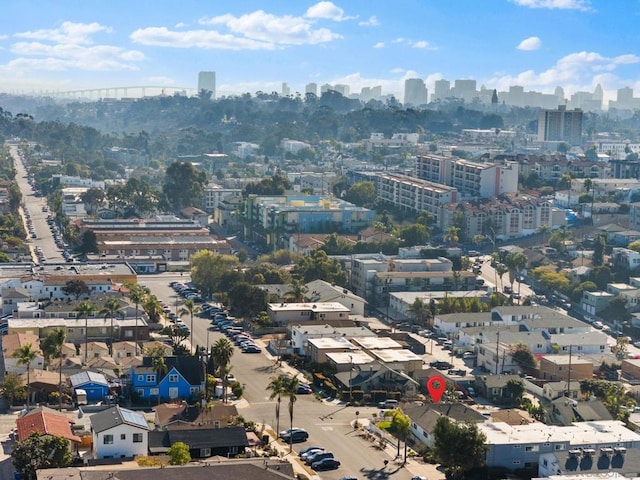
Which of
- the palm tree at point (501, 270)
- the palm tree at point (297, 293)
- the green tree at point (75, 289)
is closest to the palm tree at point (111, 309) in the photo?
the green tree at point (75, 289)

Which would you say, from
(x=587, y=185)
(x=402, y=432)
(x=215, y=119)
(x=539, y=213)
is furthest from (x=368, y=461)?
→ (x=215, y=119)

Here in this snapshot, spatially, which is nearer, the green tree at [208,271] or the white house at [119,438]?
the white house at [119,438]

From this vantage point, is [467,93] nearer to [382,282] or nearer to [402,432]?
[382,282]

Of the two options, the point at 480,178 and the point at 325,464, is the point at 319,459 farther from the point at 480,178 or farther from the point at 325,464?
the point at 480,178

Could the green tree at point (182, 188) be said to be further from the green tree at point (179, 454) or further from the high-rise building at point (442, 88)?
the high-rise building at point (442, 88)

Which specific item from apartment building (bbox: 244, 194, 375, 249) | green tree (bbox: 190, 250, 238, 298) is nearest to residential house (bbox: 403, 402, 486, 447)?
green tree (bbox: 190, 250, 238, 298)

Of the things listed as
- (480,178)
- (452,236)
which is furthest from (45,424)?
(480,178)
